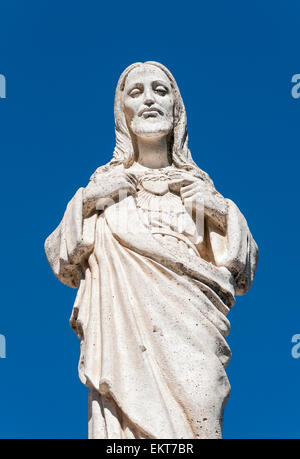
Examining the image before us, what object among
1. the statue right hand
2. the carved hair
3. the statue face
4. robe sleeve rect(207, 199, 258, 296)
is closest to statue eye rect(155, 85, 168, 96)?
the statue face

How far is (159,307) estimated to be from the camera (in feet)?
31.9

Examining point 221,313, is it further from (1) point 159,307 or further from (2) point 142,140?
(2) point 142,140

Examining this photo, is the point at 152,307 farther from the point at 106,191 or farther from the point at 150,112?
the point at 150,112

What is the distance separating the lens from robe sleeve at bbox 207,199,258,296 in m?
10.4

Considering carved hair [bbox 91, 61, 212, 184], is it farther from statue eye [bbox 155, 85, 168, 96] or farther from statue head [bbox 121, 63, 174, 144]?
statue eye [bbox 155, 85, 168, 96]

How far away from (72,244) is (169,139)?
201cm

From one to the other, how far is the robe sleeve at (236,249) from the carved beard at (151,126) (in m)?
1.18

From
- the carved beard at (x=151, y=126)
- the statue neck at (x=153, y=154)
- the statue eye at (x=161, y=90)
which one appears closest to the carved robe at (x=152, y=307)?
the statue neck at (x=153, y=154)

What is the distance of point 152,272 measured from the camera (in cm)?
995

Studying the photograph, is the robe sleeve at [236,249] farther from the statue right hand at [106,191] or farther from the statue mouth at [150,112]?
the statue mouth at [150,112]

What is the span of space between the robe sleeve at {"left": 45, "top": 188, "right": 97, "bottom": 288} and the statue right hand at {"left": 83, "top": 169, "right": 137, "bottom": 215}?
0.29 feet

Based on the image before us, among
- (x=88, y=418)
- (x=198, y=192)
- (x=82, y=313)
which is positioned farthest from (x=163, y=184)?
(x=88, y=418)

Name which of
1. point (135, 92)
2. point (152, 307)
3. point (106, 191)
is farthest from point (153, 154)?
point (152, 307)

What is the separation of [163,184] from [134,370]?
246cm
